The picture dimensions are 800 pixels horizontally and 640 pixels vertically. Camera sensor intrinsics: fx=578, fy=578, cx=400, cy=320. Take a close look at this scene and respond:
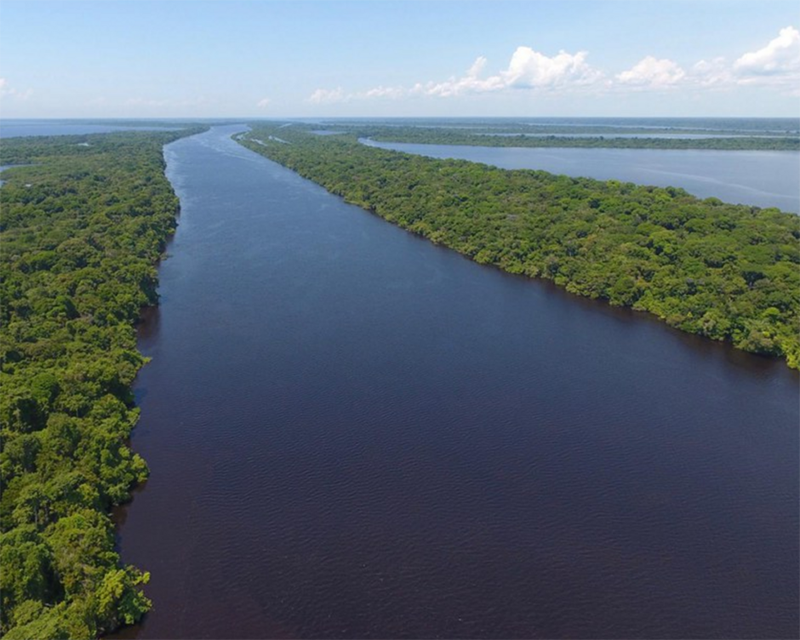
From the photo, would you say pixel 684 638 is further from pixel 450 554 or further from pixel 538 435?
pixel 538 435

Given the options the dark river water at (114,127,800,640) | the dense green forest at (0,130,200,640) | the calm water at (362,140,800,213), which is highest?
the calm water at (362,140,800,213)

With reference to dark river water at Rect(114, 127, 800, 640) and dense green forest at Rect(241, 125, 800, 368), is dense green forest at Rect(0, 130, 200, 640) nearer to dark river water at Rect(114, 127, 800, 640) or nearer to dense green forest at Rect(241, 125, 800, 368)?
dark river water at Rect(114, 127, 800, 640)

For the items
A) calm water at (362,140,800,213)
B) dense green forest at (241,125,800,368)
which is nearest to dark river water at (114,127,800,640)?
dense green forest at (241,125,800,368)

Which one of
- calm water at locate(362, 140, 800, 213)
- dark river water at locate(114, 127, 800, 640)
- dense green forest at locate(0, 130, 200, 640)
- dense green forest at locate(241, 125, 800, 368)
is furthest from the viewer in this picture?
calm water at locate(362, 140, 800, 213)

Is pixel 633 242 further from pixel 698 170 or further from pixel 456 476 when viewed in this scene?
pixel 698 170

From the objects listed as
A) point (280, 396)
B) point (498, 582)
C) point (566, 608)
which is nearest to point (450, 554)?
point (498, 582)

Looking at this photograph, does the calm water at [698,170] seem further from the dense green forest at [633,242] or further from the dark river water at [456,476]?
the dark river water at [456,476]
